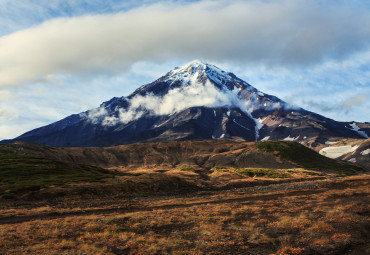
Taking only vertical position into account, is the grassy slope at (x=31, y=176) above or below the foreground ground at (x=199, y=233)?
above

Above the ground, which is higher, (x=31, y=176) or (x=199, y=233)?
(x=31, y=176)

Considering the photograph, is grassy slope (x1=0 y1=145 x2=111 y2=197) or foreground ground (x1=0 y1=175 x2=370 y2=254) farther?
grassy slope (x1=0 y1=145 x2=111 y2=197)

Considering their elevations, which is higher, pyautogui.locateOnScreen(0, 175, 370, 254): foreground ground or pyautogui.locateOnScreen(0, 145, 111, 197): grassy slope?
pyautogui.locateOnScreen(0, 145, 111, 197): grassy slope

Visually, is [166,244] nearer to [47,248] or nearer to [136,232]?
[136,232]

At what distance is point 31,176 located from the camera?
Result: 286ft

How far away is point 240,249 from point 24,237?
21.6m

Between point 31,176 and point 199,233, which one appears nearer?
point 199,233

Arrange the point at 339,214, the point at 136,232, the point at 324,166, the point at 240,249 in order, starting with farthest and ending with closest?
the point at 324,166, the point at 339,214, the point at 136,232, the point at 240,249

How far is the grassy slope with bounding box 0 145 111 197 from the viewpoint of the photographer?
67.6m

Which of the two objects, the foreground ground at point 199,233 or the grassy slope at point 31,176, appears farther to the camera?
the grassy slope at point 31,176

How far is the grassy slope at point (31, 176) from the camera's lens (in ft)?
222

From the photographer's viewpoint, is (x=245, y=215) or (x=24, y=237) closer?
(x=24, y=237)

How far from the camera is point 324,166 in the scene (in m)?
198

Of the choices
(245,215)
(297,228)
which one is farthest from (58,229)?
(297,228)
